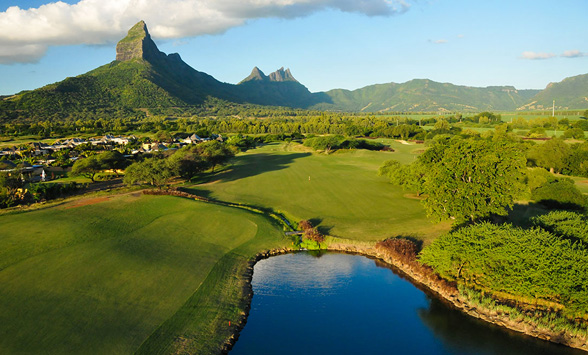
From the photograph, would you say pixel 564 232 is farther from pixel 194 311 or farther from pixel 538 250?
pixel 194 311

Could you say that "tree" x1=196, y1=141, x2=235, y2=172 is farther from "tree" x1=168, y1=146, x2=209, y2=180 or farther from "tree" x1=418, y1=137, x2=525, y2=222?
"tree" x1=418, y1=137, x2=525, y2=222

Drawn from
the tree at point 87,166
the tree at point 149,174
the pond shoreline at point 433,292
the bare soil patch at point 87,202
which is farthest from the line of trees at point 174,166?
the pond shoreline at point 433,292

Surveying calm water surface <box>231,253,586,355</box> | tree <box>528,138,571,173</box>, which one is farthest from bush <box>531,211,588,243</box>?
tree <box>528,138,571,173</box>

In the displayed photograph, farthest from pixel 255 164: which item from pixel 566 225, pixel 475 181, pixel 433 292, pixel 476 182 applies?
pixel 566 225

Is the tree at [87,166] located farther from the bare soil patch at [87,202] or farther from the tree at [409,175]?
the tree at [409,175]

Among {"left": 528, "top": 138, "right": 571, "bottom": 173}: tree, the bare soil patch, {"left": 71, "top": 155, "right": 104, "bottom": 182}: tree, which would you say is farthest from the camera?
{"left": 528, "top": 138, "right": 571, "bottom": 173}: tree

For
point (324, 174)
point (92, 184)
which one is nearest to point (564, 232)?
point (324, 174)
